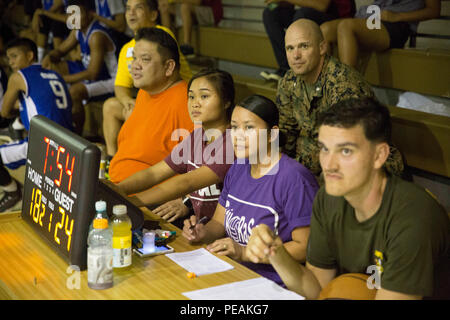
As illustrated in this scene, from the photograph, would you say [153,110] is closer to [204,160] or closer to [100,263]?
[204,160]

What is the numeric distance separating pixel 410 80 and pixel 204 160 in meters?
1.85

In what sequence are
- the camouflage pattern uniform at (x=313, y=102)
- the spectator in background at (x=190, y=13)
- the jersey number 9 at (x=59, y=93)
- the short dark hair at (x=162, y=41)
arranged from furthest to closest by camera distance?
1. the spectator in background at (x=190, y=13)
2. the jersey number 9 at (x=59, y=93)
3. the short dark hair at (x=162, y=41)
4. the camouflage pattern uniform at (x=313, y=102)

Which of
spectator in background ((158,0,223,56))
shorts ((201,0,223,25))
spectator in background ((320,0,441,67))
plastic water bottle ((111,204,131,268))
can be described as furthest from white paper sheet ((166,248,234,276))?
shorts ((201,0,223,25))

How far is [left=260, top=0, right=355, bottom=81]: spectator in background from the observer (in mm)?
4133

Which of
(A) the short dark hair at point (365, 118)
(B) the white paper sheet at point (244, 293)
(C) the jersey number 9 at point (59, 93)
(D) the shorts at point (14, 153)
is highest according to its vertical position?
(A) the short dark hair at point (365, 118)

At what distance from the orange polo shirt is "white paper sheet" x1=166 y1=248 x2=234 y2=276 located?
1.22 meters

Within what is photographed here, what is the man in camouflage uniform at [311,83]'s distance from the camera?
3.12 meters

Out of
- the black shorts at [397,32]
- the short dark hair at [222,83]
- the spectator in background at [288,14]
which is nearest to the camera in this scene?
the short dark hair at [222,83]

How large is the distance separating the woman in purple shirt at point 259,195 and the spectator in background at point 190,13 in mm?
3471

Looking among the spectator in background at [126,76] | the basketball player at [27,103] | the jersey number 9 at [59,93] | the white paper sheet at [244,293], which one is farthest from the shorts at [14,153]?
the white paper sheet at [244,293]

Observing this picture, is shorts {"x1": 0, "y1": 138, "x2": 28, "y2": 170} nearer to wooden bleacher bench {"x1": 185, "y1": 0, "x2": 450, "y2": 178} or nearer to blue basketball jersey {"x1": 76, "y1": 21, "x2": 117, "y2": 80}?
blue basketball jersey {"x1": 76, "y1": 21, "x2": 117, "y2": 80}

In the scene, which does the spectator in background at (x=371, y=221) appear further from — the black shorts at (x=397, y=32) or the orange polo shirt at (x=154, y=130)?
the black shorts at (x=397, y=32)

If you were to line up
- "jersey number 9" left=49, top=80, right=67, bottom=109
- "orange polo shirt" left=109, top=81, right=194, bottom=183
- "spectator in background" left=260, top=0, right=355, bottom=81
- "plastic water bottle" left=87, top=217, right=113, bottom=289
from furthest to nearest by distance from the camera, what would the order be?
"jersey number 9" left=49, top=80, right=67, bottom=109, "spectator in background" left=260, top=0, right=355, bottom=81, "orange polo shirt" left=109, top=81, right=194, bottom=183, "plastic water bottle" left=87, top=217, right=113, bottom=289
